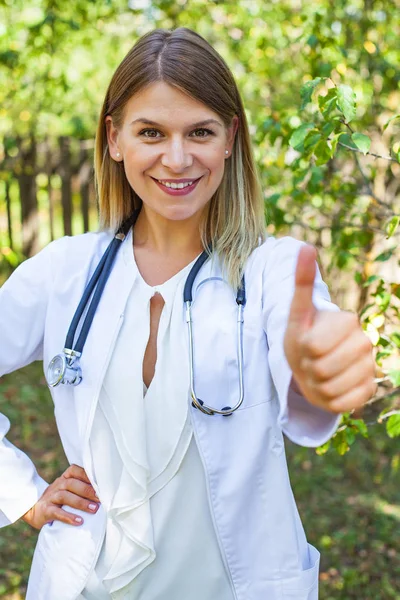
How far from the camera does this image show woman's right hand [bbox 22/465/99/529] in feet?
6.22

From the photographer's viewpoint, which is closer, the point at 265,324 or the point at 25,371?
the point at 265,324

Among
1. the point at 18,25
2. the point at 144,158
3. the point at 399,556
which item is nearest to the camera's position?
the point at 144,158

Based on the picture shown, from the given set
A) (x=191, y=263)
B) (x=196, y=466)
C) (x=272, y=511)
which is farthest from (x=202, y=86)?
(x=272, y=511)

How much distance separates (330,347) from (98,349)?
793 millimetres

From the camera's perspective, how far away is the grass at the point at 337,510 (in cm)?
367

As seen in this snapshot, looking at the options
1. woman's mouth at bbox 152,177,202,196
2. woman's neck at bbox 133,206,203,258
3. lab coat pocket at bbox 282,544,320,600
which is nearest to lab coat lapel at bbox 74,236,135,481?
woman's neck at bbox 133,206,203,258

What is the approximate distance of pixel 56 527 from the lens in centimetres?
194

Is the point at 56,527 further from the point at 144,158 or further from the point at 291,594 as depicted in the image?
the point at 144,158

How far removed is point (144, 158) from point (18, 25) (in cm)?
416

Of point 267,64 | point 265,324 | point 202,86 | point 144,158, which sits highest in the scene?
point 267,64

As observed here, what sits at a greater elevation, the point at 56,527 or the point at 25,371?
the point at 56,527

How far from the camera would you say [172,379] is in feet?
5.87

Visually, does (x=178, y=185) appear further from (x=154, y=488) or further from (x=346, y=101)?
(x=154, y=488)

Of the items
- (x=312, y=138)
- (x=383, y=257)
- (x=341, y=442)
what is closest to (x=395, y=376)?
(x=341, y=442)
